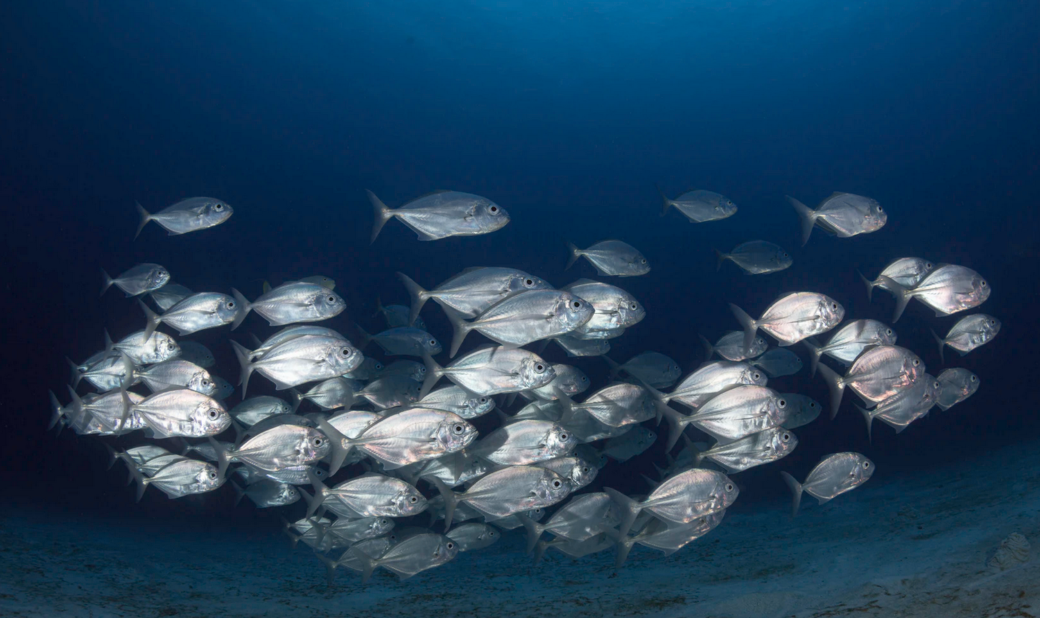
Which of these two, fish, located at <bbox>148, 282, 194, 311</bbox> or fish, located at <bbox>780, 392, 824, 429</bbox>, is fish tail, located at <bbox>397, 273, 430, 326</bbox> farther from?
fish, located at <bbox>780, 392, 824, 429</bbox>

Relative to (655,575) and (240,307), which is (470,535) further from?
(240,307)

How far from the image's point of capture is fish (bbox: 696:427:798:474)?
146 inches

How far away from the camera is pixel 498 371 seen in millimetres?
3498

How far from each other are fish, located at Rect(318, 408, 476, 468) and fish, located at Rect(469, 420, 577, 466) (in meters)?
0.38

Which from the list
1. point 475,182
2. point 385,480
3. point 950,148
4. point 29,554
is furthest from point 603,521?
point 950,148

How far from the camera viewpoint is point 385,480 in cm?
381

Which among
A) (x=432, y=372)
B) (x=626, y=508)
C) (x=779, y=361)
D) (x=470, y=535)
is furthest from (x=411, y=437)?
(x=779, y=361)

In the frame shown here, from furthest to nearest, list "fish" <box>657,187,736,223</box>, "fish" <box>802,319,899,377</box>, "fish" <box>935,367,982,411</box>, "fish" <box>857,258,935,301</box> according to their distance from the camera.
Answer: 1. "fish" <box>657,187,736,223</box>
2. "fish" <box>935,367,982,411</box>
3. "fish" <box>857,258,935,301</box>
4. "fish" <box>802,319,899,377</box>

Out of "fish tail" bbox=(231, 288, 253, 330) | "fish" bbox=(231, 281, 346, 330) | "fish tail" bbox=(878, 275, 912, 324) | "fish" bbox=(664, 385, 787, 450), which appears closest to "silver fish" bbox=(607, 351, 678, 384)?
"fish" bbox=(664, 385, 787, 450)

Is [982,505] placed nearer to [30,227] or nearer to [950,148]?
[30,227]

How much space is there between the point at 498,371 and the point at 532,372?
0.27m

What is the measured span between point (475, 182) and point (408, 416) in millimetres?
34482

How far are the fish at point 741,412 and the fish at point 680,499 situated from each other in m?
0.39

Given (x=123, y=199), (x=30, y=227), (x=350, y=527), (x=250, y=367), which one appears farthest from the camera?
(x=123, y=199)
